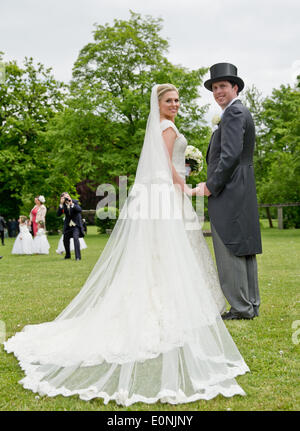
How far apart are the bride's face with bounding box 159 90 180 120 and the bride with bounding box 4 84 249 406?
12 mm

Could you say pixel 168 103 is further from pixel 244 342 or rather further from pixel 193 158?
pixel 244 342

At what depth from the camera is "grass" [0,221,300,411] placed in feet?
10.7

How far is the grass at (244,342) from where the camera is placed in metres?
3.25

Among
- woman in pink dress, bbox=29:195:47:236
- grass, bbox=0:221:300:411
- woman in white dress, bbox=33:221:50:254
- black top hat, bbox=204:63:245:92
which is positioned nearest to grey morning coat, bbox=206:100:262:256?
black top hat, bbox=204:63:245:92

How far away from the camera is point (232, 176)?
550 cm

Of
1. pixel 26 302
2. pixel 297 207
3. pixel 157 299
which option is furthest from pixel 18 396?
pixel 297 207

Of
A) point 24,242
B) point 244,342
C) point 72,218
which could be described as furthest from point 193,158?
point 24,242

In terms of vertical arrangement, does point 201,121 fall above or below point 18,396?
above

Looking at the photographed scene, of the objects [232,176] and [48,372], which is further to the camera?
[232,176]

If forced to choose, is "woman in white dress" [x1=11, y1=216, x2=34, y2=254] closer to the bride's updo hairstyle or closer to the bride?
the bride

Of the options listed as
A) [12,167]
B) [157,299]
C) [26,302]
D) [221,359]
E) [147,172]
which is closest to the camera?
[221,359]

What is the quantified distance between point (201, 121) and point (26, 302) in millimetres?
23635
